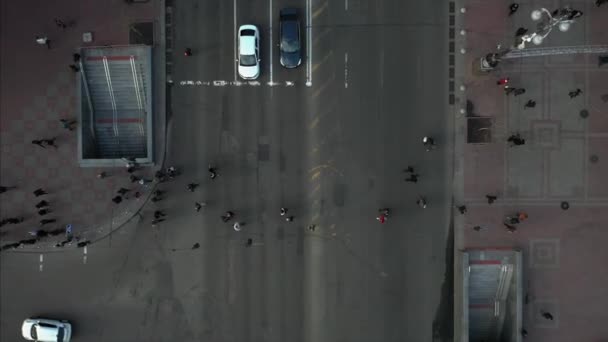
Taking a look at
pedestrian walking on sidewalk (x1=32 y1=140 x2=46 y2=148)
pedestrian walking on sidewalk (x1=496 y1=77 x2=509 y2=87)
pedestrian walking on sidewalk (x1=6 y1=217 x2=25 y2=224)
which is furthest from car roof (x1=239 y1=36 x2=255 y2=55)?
pedestrian walking on sidewalk (x1=6 y1=217 x2=25 y2=224)

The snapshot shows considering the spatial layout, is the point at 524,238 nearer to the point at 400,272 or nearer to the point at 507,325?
the point at 507,325

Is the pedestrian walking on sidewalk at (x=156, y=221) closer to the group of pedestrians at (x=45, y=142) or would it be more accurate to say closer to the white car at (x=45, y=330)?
the group of pedestrians at (x=45, y=142)

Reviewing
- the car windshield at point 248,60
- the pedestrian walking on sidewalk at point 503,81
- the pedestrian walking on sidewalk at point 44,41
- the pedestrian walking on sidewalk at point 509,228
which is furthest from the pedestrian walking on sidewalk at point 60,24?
the pedestrian walking on sidewalk at point 509,228

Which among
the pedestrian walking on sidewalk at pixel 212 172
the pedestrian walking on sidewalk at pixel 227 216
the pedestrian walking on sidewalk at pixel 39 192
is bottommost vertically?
the pedestrian walking on sidewalk at pixel 227 216

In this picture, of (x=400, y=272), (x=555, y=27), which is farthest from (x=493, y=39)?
(x=400, y=272)

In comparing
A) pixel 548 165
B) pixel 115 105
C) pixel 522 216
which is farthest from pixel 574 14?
pixel 115 105

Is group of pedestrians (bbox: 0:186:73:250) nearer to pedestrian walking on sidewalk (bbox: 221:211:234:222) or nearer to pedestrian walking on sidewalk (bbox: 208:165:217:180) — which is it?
pedestrian walking on sidewalk (bbox: 208:165:217:180)
